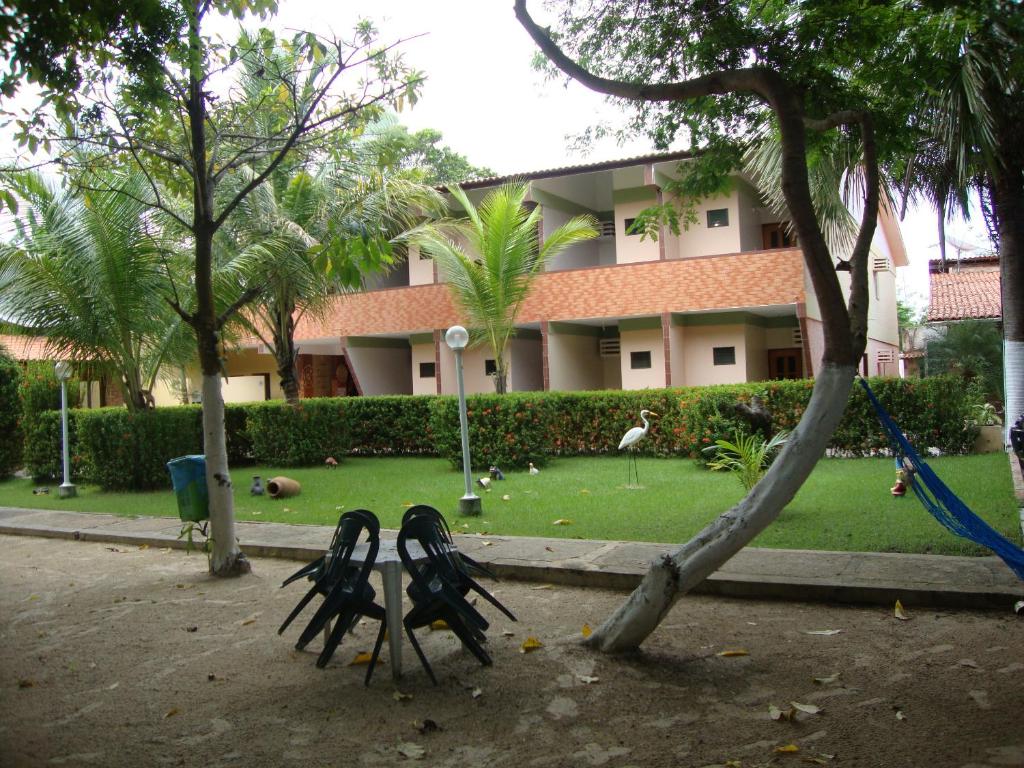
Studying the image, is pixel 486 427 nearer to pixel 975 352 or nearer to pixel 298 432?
pixel 298 432

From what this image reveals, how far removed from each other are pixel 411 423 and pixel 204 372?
1021 centimetres

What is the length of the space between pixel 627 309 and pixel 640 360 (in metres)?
1.93

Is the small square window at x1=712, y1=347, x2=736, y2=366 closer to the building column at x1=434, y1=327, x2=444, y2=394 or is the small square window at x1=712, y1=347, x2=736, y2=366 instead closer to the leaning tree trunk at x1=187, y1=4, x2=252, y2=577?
the building column at x1=434, y1=327, x2=444, y2=394

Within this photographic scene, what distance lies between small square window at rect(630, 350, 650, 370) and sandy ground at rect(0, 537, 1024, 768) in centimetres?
1565

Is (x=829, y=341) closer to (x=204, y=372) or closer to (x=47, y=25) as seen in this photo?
(x=47, y=25)

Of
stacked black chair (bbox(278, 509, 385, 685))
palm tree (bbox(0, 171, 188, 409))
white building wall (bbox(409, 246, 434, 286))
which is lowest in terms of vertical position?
stacked black chair (bbox(278, 509, 385, 685))

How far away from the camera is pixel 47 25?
14.6ft

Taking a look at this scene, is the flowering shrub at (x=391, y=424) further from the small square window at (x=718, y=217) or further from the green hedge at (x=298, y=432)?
the small square window at (x=718, y=217)

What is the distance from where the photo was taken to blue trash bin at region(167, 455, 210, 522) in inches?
349

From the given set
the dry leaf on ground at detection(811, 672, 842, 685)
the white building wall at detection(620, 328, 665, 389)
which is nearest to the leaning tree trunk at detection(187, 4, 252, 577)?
the dry leaf on ground at detection(811, 672, 842, 685)

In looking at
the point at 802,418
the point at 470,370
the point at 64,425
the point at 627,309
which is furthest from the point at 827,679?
the point at 470,370

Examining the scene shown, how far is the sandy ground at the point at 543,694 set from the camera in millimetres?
3781

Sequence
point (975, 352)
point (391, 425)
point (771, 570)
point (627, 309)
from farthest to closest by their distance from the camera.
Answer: point (975, 352) → point (627, 309) → point (391, 425) → point (771, 570)

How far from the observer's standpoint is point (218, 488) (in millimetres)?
7645
